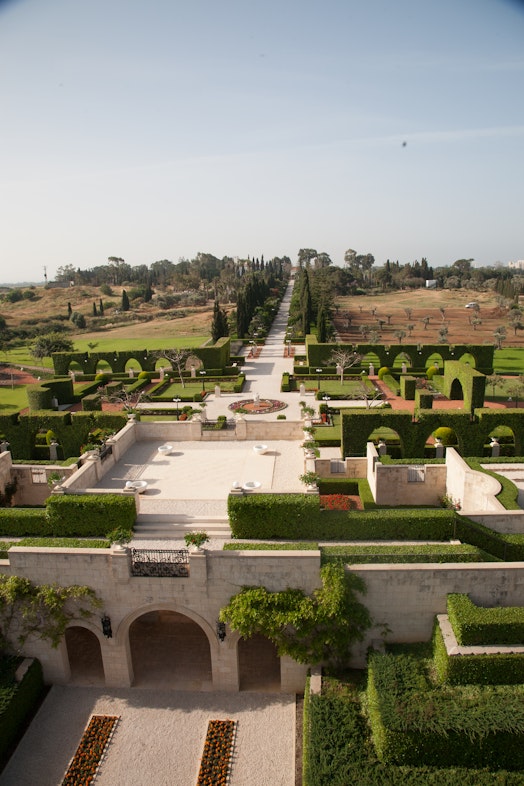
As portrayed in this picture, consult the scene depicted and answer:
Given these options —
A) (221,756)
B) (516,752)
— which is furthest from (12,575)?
(516,752)

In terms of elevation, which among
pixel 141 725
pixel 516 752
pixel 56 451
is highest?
pixel 56 451

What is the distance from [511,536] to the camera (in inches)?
677

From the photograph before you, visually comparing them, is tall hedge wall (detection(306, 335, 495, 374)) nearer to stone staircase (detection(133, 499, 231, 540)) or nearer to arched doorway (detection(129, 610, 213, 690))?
stone staircase (detection(133, 499, 231, 540))

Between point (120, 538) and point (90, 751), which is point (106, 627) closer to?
point (120, 538)

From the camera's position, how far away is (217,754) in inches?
536

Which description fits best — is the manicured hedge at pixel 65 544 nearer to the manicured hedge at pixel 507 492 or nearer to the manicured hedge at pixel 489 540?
the manicured hedge at pixel 489 540

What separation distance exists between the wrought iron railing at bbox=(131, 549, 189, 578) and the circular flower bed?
2381 cm

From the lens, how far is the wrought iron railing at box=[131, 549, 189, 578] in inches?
592

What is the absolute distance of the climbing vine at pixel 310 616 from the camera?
14.5 meters

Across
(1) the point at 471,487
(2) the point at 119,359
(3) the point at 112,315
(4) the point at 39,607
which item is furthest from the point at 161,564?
(3) the point at 112,315

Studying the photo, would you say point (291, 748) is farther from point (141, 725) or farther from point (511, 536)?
point (511, 536)

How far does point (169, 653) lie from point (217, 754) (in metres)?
4.20

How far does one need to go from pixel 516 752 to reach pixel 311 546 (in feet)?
22.1

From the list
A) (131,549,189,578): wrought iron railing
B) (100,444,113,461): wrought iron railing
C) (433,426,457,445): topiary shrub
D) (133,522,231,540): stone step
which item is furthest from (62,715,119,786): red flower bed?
(433,426,457,445): topiary shrub
